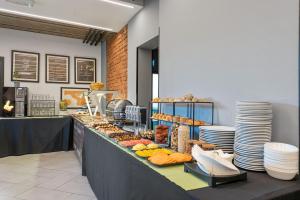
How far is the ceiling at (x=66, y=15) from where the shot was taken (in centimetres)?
424

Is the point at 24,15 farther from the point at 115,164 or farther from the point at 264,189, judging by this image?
the point at 264,189

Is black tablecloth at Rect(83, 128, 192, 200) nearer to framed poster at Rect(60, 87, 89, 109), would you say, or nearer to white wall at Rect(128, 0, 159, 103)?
white wall at Rect(128, 0, 159, 103)

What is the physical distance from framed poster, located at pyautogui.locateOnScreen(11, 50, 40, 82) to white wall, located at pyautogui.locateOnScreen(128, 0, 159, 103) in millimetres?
3191

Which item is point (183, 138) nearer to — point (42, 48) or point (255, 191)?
point (255, 191)

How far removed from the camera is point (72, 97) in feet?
22.3

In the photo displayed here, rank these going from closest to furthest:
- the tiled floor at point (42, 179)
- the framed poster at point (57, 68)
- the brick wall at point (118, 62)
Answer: the tiled floor at point (42, 179) < the brick wall at point (118, 62) < the framed poster at point (57, 68)

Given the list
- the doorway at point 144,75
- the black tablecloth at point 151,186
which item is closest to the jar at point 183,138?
the black tablecloth at point 151,186

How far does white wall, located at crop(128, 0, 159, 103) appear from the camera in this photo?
3.87 m

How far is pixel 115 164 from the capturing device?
1924mm

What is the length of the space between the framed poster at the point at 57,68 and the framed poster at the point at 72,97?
12.2 inches

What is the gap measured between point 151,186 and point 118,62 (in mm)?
4763

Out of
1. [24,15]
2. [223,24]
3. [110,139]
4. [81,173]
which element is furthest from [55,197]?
[24,15]

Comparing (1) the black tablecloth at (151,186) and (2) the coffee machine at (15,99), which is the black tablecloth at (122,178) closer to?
(1) the black tablecloth at (151,186)

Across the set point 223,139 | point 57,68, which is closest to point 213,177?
point 223,139
